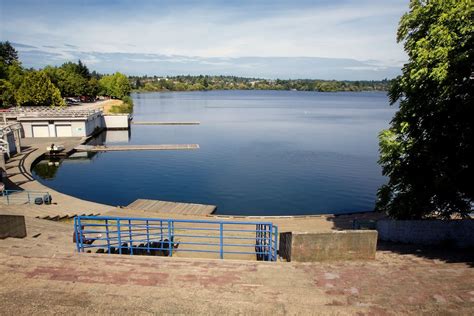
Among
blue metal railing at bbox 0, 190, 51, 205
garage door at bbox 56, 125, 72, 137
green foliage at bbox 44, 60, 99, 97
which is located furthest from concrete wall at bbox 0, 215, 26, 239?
green foliage at bbox 44, 60, 99, 97

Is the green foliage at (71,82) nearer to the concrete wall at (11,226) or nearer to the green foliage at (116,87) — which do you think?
the green foliage at (116,87)

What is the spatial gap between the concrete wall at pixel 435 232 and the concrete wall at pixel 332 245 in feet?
13.6

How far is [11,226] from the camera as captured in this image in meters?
11.7

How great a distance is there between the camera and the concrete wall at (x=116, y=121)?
69.4 m

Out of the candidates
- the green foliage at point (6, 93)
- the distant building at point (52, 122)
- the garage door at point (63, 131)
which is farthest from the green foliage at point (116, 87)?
the garage door at point (63, 131)

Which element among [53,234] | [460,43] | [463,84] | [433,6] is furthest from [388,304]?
[53,234]

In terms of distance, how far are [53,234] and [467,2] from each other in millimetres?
17435

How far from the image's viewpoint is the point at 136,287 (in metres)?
8.07

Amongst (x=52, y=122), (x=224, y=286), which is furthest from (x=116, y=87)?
(x=224, y=286)

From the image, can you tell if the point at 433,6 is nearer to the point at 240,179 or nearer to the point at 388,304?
the point at 388,304

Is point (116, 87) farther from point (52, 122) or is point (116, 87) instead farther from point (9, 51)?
point (52, 122)

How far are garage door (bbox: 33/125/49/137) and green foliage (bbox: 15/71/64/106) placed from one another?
77.9ft

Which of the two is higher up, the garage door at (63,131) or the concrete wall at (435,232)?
the concrete wall at (435,232)

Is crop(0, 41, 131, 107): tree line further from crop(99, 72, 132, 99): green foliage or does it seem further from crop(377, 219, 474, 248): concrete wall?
crop(377, 219, 474, 248): concrete wall
